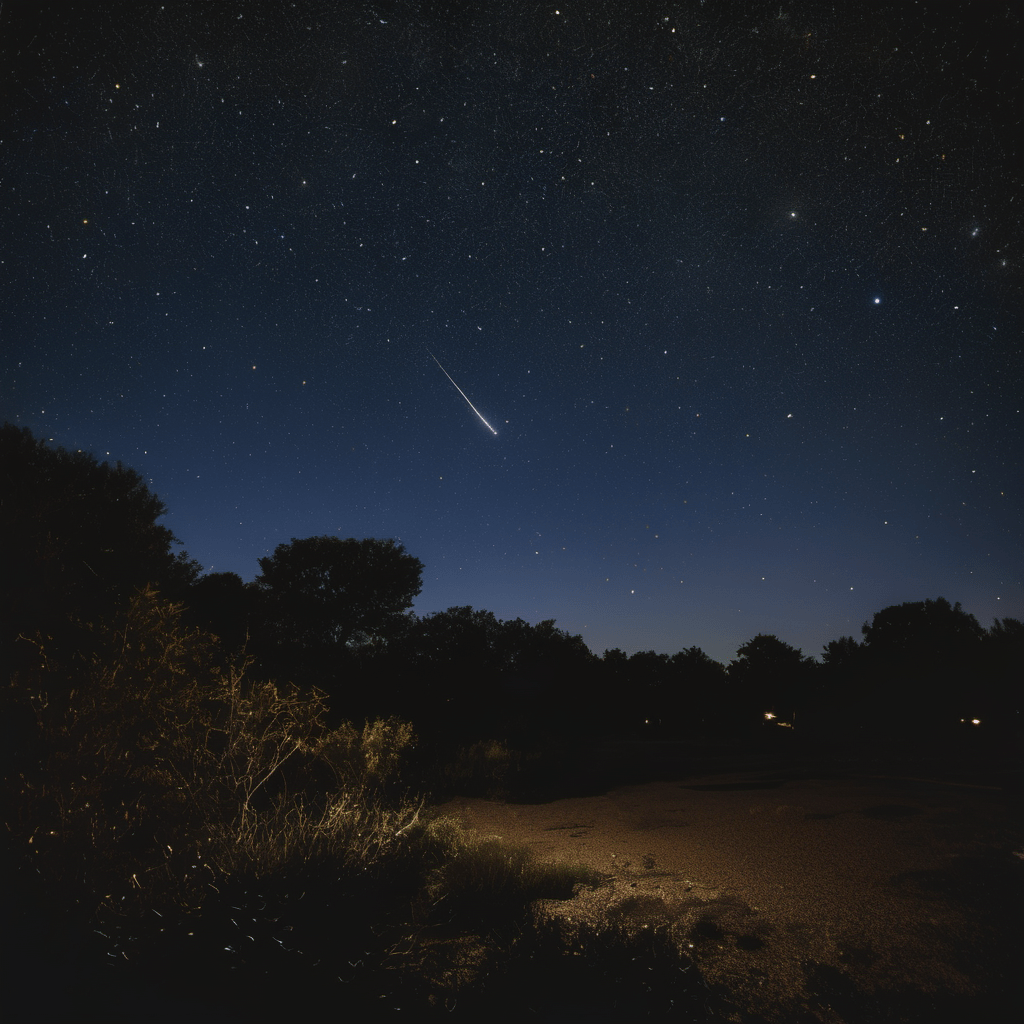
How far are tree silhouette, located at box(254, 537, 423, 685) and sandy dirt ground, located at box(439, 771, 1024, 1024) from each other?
50.0 ft

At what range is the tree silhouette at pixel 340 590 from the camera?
2461cm

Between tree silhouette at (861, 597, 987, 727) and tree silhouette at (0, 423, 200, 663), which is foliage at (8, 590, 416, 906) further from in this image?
tree silhouette at (861, 597, 987, 727)

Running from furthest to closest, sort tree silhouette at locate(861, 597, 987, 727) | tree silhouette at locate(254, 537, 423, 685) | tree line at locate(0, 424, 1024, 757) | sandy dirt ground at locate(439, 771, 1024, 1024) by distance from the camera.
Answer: tree silhouette at locate(861, 597, 987, 727), tree silhouette at locate(254, 537, 423, 685), tree line at locate(0, 424, 1024, 757), sandy dirt ground at locate(439, 771, 1024, 1024)

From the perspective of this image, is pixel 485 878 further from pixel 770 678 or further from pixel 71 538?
pixel 770 678

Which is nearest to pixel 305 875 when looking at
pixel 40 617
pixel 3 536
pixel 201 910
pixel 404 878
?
pixel 201 910

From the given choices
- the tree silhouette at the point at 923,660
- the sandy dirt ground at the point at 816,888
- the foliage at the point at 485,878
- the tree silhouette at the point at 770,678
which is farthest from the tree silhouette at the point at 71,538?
the tree silhouette at the point at 770,678

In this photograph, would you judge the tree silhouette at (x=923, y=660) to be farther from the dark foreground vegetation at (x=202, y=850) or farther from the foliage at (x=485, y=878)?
the foliage at (x=485, y=878)

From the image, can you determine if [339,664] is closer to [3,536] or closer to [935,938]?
[3,536]

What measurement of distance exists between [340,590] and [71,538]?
629 inches

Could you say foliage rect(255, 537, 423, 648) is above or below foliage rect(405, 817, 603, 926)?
above

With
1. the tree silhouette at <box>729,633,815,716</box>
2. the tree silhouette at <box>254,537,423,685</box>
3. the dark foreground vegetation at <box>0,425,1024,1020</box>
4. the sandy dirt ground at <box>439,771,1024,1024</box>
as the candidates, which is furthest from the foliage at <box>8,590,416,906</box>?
the tree silhouette at <box>729,633,815,716</box>

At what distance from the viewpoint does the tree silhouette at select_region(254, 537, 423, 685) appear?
24.6m

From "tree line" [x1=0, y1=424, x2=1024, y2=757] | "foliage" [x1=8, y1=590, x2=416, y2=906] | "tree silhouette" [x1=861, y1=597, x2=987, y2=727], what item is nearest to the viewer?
"foliage" [x1=8, y1=590, x2=416, y2=906]

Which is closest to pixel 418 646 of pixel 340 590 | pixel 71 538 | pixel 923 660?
pixel 340 590
